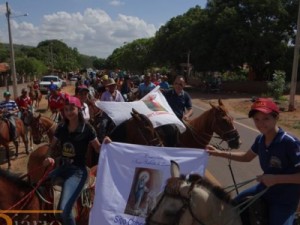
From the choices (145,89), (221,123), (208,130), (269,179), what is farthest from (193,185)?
(145,89)

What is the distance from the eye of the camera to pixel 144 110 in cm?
788

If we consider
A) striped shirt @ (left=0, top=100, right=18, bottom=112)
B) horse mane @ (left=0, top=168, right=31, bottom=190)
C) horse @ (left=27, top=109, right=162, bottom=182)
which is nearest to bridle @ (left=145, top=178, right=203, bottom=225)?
horse mane @ (left=0, top=168, right=31, bottom=190)

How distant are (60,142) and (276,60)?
136ft

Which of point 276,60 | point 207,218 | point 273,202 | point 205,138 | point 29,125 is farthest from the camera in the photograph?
point 276,60

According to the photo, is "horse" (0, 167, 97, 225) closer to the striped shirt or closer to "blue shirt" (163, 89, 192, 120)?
"blue shirt" (163, 89, 192, 120)

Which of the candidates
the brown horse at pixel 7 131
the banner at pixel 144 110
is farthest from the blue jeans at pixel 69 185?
the brown horse at pixel 7 131

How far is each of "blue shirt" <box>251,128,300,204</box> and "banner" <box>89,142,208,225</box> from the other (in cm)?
120

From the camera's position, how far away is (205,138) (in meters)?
8.77

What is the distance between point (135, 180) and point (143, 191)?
0.17 meters

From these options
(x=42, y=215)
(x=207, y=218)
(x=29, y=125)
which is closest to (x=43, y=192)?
(x=42, y=215)

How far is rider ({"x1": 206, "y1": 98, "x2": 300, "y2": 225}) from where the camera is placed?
3604 millimetres

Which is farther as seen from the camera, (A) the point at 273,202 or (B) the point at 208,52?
(B) the point at 208,52

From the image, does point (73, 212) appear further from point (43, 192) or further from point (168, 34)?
point (168, 34)

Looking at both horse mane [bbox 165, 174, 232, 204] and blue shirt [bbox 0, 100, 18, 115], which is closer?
horse mane [bbox 165, 174, 232, 204]
